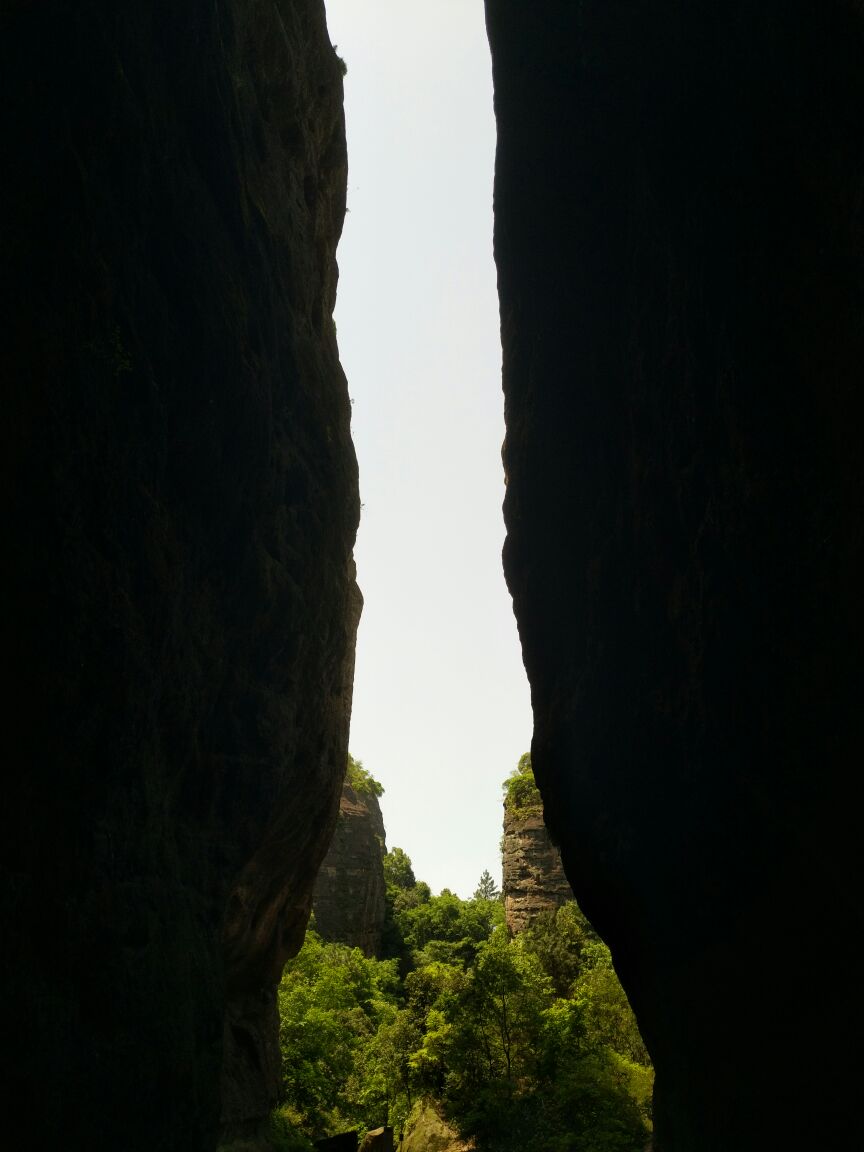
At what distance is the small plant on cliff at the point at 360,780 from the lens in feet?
164

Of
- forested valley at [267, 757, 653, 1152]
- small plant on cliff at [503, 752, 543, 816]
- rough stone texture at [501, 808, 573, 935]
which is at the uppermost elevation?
small plant on cliff at [503, 752, 543, 816]

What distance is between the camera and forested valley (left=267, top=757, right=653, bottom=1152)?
59.1 feet

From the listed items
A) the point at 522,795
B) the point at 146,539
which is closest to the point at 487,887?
the point at 522,795

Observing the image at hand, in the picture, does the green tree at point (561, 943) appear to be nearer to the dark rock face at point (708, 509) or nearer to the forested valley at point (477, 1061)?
the forested valley at point (477, 1061)

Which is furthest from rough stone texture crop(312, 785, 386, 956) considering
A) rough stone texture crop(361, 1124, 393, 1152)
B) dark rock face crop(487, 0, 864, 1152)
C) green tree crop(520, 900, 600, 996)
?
dark rock face crop(487, 0, 864, 1152)

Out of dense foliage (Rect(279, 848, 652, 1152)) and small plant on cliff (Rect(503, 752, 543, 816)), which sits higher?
small plant on cliff (Rect(503, 752, 543, 816))

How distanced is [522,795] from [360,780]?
44.5ft

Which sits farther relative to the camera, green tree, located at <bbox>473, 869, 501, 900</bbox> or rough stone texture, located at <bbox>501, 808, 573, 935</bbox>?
green tree, located at <bbox>473, 869, 501, 900</bbox>

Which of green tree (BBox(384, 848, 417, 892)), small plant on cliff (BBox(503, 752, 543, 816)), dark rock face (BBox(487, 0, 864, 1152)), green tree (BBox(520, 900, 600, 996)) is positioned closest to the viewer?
dark rock face (BBox(487, 0, 864, 1152))

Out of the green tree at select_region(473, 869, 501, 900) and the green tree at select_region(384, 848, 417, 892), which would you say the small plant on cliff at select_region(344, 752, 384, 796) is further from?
the green tree at select_region(473, 869, 501, 900)

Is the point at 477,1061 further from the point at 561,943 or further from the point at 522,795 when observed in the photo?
the point at 522,795

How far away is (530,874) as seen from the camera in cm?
3838

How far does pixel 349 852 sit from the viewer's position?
144 feet

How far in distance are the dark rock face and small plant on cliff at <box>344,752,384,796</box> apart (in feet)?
120
